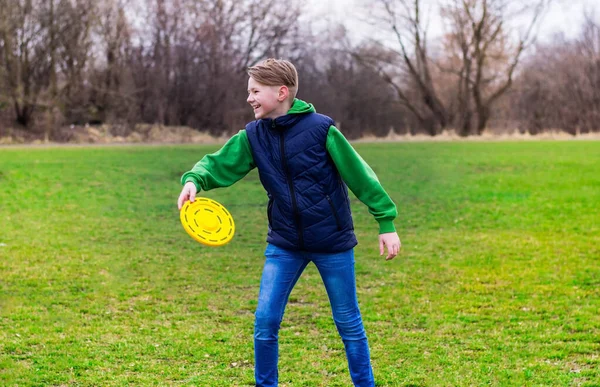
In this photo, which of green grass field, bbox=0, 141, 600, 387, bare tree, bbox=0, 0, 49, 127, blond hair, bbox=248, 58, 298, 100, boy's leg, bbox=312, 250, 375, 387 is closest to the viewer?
blond hair, bbox=248, 58, 298, 100

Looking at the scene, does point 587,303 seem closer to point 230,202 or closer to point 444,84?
point 230,202

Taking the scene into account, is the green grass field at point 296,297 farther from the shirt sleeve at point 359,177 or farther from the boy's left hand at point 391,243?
the shirt sleeve at point 359,177

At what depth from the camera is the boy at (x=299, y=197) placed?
11.3ft

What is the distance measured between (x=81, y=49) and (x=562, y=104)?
30214mm

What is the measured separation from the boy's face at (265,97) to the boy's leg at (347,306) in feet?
2.45

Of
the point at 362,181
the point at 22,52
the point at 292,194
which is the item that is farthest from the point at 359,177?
the point at 22,52

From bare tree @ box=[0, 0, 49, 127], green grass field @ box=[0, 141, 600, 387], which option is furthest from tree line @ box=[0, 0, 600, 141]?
green grass field @ box=[0, 141, 600, 387]

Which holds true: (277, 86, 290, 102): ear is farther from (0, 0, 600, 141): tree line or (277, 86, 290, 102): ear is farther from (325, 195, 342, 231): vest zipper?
(0, 0, 600, 141): tree line

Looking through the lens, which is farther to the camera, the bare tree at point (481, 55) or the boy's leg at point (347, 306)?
the bare tree at point (481, 55)

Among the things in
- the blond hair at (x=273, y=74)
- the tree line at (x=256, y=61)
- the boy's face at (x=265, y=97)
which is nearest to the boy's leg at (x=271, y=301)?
the boy's face at (x=265, y=97)

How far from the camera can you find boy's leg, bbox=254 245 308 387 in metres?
3.49

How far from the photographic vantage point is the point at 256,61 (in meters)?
41.8

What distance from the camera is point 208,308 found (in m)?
6.18

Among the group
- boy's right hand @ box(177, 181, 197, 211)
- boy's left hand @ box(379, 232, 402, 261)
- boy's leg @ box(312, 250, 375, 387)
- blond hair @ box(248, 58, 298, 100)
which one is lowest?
boy's leg @ box(312, 250, 375, 387)
